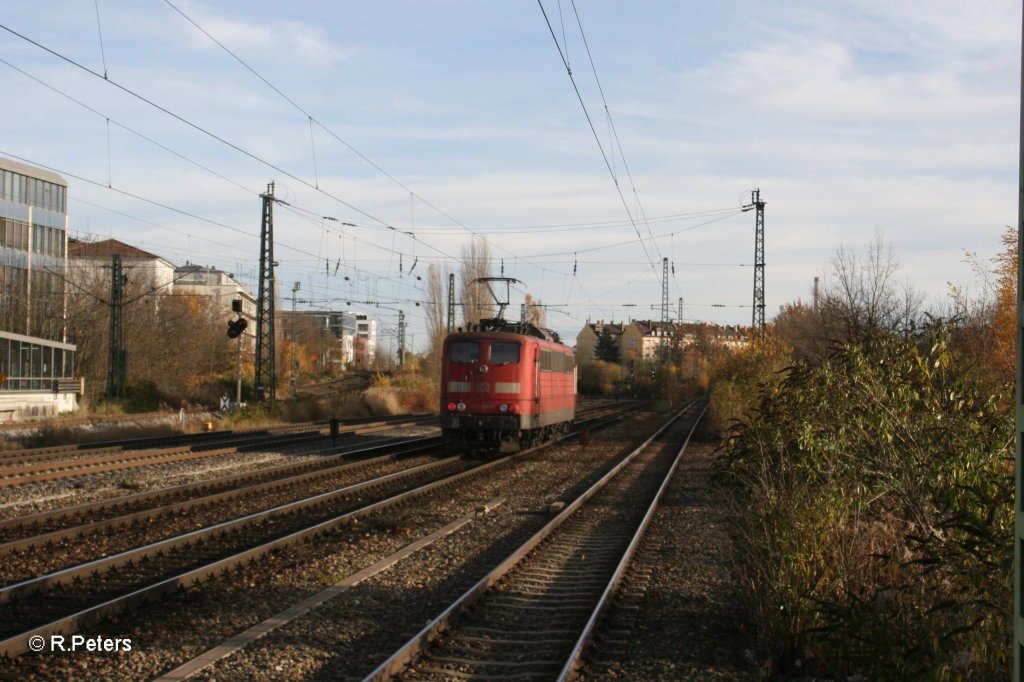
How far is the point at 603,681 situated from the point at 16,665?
387cm

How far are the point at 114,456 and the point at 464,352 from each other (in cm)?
785

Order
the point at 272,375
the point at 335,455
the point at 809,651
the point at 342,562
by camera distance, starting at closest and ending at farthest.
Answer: the point at 809,651
the point at 342,562
the point at 335,455
the point at 272,375

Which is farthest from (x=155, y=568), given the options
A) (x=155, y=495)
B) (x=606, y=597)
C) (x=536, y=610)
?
(x=155, y=495)

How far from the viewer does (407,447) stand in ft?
84.0

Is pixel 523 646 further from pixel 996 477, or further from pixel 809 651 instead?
pixel 996 477

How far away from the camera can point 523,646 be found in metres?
7.16

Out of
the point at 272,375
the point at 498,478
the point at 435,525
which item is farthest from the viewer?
the point at 272,375

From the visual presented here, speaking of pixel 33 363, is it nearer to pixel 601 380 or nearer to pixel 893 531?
pixel 893 531

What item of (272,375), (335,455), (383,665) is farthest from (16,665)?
(272,375)

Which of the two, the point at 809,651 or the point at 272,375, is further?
the point at 272,375

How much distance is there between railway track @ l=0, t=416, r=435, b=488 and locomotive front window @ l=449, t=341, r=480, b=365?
5.42 meters

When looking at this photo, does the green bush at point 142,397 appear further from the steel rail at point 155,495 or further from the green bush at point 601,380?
the green bush at point 601,380

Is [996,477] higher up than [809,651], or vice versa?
[996,477]

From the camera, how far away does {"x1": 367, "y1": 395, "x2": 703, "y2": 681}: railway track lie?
21.5 feet
